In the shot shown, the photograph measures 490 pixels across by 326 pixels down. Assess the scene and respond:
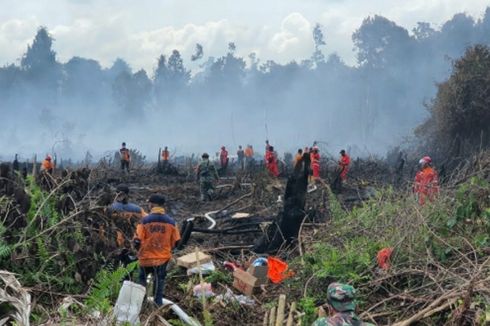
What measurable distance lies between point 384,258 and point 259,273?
5.26 feet

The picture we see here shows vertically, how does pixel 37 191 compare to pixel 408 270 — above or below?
above

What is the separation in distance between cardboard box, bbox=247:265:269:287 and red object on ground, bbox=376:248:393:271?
4.92 ft

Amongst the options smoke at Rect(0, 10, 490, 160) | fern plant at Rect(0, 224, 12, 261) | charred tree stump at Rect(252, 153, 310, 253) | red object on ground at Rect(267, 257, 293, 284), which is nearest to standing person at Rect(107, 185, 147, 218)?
fern plant at Rect(0, 224, 12, 261)

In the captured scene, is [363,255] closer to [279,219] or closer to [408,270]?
[408,270]

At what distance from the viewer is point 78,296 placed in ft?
21.1

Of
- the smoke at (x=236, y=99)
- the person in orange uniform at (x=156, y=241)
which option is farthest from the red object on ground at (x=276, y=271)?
the smoke at (x=236, y=99)

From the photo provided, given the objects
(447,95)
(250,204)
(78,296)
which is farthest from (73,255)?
(447,95)

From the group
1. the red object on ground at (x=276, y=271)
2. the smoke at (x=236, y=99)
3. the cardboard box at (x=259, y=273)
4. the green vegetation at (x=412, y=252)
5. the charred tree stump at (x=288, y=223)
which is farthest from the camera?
the smoke at (x=236, y=99)

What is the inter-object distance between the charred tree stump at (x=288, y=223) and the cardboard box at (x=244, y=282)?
1668 mm

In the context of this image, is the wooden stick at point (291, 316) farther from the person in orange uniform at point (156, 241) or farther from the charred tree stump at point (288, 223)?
the charred tree stump at point (288, 223)

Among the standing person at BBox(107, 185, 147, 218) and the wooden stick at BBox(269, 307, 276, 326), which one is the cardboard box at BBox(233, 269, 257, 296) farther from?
the standing person at BBox(107, 185, 147, 218)

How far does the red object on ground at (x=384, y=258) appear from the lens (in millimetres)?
6672

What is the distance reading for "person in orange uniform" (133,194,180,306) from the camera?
6.67 m

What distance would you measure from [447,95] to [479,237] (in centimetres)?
1722
